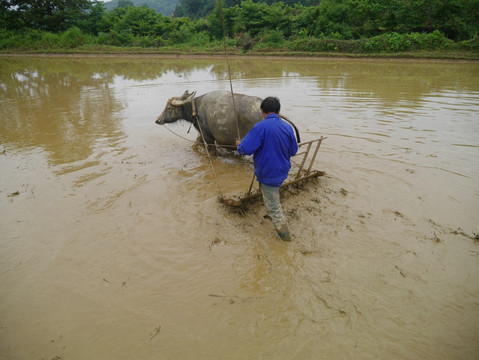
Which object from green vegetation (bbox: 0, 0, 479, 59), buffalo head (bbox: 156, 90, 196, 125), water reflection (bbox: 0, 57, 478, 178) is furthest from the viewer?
green vegetation (bbox: 0, 0, 479, 59)

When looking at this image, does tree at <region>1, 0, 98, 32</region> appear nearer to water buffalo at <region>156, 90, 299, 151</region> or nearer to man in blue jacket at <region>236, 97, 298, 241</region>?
water buffalo at <region>156, 90, 299, 151</region>

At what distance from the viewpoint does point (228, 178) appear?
4895mm

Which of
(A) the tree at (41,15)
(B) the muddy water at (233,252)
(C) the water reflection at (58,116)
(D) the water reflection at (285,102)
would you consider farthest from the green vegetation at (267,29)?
(B) the muddy water at (233,252)

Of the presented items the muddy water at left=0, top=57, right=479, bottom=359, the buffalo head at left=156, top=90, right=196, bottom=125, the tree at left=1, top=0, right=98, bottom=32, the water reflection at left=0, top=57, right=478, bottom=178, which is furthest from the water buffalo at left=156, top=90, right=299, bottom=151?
the tree at left=1, top=0, right=98, bottom=32

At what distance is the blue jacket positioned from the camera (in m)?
2.86

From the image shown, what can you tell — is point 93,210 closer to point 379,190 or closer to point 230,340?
point 230,340

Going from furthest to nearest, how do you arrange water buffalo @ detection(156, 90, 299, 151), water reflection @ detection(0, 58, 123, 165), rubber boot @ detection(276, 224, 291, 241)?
water reflection @ detection(0, 58, 123, 165) → water buffalo @ detection(156, 90, 299, 151) → rubber boot @ detection(276, 224, 291, 241)

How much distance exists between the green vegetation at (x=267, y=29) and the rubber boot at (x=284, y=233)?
21.7m

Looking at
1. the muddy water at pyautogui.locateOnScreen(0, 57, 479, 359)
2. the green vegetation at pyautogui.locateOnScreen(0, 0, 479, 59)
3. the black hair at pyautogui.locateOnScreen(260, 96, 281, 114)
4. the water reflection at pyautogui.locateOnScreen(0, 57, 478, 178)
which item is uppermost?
the green vegetation at pyautogui.locateOnScreen(0, 0, 479, 59)

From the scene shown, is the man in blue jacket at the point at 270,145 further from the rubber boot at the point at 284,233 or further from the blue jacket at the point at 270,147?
the rubber boot at the point at 284,233

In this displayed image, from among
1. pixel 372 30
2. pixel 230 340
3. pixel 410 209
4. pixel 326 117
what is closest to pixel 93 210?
pixel 230 340

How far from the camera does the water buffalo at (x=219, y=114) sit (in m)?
4.83

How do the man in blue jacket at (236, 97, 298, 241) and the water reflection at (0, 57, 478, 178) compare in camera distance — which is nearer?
the man in blue jacket at (236, 97, 298, 241)

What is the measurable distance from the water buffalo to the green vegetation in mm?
19902
